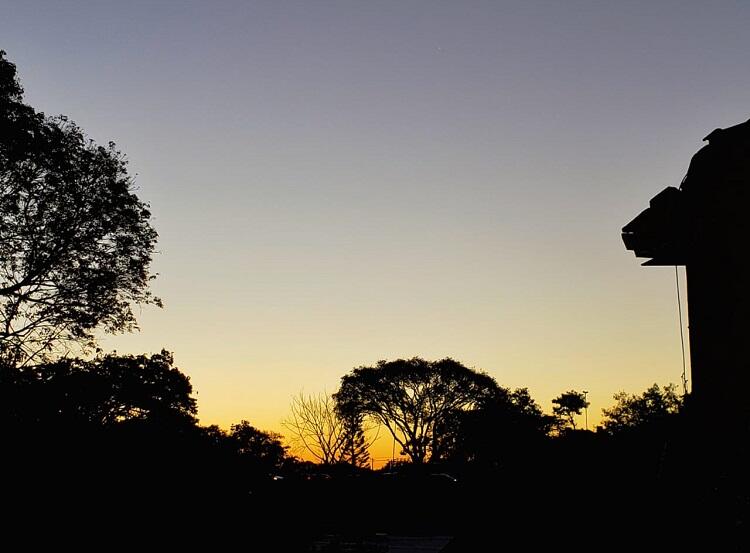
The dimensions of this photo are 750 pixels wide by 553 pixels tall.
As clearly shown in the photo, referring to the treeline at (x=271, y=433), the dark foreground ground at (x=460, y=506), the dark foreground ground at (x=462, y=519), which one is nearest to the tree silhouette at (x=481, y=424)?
the treeline at (x=271, y=433)

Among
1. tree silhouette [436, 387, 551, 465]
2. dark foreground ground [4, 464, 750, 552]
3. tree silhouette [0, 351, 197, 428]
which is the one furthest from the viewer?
tree silhouette [436, 387, 551, 465]

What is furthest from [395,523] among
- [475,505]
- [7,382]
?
[475,505]

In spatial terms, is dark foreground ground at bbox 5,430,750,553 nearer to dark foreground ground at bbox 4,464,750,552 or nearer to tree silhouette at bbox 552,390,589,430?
dark foreground ground at bbox 4,464,750,552

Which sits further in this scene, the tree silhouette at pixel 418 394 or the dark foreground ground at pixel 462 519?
the tree silhouette at pixel 418 394

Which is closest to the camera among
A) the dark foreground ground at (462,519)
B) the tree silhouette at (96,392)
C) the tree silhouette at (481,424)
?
the dark foreground ground at (462,519)

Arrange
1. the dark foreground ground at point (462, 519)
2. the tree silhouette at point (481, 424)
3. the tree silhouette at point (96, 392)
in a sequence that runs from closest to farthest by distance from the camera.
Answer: the dark foreground ground at point (462, 519) → the tree silhouette at point (96, 392) → the tree silhouette at point (481, 424)

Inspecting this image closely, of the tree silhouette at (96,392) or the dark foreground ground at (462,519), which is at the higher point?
the tree silhouette at (96,392)

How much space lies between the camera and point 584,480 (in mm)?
7879

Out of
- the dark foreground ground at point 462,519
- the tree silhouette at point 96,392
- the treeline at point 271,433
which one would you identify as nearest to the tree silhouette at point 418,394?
the treeline at point 271,433

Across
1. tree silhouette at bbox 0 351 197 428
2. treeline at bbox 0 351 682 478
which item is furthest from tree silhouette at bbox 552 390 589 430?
tree silhouette at bbox 0 351 197 428

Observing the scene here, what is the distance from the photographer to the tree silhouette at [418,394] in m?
72.6

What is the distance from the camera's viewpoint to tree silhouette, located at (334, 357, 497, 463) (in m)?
72.6

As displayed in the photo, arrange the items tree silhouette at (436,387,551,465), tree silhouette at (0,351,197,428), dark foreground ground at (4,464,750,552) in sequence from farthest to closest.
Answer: tree silhouette at (436,387,551,465) < tree silhouette at (0,351,197,428) < dark foreground ground at (4,464,750,552)

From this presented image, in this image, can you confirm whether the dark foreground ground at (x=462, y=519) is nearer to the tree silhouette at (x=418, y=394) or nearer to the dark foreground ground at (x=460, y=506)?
the dark foreground ground at (x=460, y=506)
